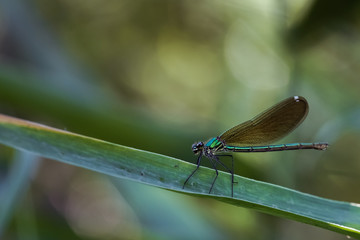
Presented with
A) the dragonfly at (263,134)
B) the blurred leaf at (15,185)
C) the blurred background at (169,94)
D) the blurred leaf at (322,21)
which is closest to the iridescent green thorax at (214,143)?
the dragonfly at (263,134)

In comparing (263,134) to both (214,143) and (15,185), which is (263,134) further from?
(15,185)

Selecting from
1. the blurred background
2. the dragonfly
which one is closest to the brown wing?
the dragonfly

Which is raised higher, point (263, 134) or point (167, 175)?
point (263, 134)

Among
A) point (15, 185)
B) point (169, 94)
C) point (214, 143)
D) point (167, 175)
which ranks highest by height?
point (169, 94)

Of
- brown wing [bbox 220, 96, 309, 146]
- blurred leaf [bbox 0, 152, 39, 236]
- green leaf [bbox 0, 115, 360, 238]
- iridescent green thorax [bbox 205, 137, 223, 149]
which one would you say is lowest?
green leaf [bbox 0, 115, 360, 238]

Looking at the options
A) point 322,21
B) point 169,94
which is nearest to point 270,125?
point 322,21

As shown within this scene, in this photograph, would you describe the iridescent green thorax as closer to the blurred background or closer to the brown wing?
the brown wing

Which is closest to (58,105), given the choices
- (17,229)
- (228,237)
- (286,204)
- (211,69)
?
(17,229)
